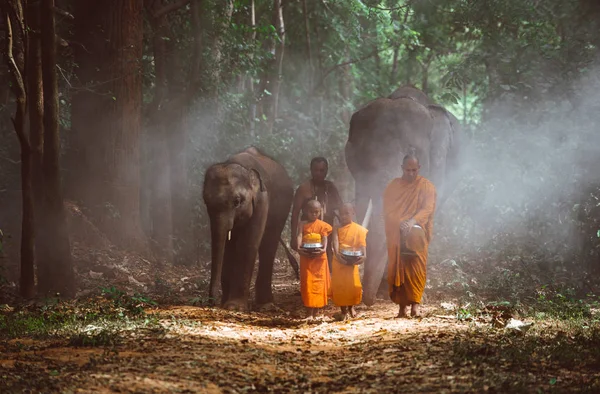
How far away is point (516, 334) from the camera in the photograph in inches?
300

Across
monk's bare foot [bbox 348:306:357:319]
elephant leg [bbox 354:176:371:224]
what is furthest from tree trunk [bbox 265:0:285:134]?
monk's bare foot [bbox 348:306:357:319]

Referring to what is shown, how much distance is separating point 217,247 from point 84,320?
2.15m

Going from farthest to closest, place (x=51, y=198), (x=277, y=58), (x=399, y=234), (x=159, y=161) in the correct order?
(x=277, y=58) < (x=159, y=161) < (x=51, y=198) < (x=399, y=234)

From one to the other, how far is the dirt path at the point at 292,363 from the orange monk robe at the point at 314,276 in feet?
4.18

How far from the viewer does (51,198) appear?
10719 millimetres

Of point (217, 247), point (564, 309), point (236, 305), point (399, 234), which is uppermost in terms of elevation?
point (399, 234)

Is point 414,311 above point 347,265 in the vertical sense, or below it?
below

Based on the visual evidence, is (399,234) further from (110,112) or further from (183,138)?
(183,138)

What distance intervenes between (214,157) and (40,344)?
1145 cm

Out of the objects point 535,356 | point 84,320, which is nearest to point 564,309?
point 535,356

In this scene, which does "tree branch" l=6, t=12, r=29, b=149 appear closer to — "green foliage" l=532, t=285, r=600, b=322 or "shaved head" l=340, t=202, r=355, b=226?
"shaved head" l=340, t=202, r=355, b=226

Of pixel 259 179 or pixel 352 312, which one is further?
pixel 259 179

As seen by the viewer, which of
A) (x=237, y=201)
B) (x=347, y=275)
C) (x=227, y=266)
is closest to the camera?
(x=347, y=275)

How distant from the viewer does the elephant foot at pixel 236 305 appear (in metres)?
10.8
